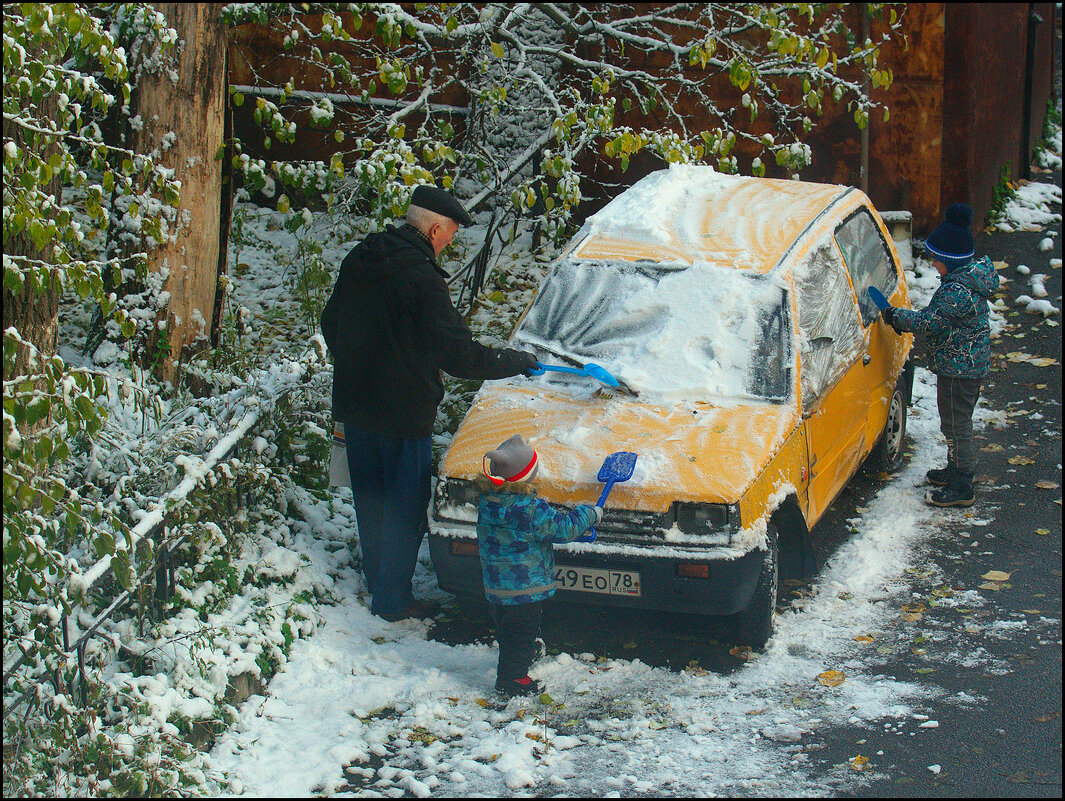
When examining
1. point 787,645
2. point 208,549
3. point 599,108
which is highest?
point 599,108

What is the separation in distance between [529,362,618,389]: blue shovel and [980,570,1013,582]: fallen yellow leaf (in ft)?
7.42

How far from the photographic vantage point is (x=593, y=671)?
495 cm

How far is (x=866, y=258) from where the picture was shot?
6645 mm

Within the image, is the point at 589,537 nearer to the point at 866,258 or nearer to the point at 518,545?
the point at 518,545

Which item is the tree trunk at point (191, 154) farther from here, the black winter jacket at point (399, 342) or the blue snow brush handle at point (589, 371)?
the blue snow brush handle at point (589, 371)

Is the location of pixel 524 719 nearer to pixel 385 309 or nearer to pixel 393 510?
pixel 393 510

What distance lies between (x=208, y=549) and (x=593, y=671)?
1.93m

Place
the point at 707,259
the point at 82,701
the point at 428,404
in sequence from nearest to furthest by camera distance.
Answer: the point at 82,701 → the point at 428,404 → the point at 707,259

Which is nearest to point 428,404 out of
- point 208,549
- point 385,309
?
point 385,309

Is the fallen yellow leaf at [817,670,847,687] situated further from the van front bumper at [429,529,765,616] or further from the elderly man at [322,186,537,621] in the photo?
the elderly man at [322,186,537,621]

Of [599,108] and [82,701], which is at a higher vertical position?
[599,108]

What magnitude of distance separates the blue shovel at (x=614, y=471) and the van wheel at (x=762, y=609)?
71 cm

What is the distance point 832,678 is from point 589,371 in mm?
1836

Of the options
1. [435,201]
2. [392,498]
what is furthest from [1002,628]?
[435,201]
